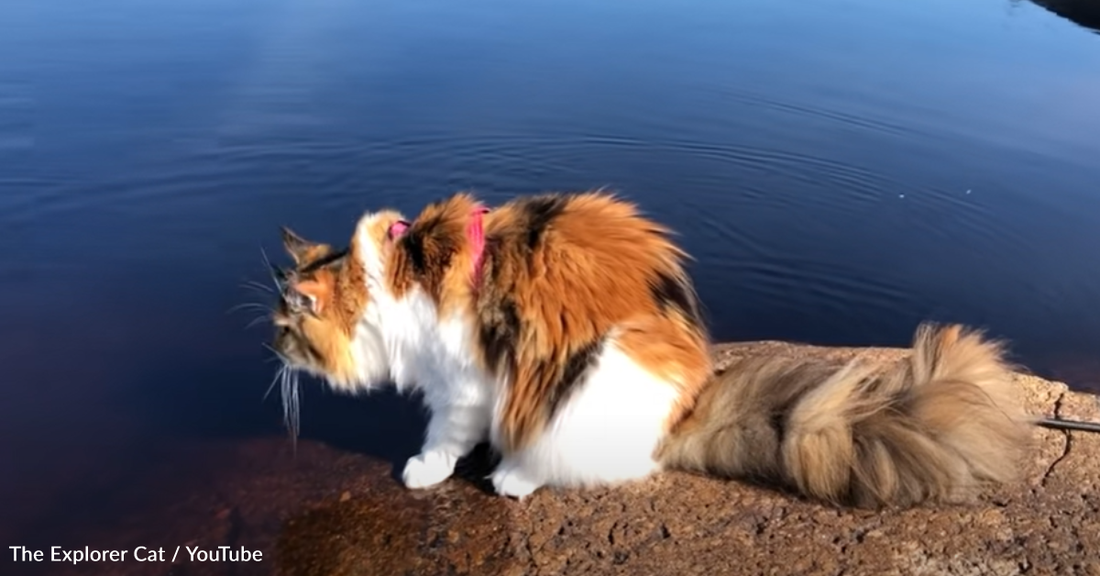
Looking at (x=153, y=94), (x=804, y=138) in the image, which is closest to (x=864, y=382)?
(x=804, y=138)

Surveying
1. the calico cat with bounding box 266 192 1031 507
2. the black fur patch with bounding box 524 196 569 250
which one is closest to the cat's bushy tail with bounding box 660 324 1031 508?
the calico cat with bounding box 266 192 1031 507

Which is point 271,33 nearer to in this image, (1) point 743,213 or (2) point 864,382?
(1) point 743,213

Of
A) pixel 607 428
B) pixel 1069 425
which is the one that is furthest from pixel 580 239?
pixel 1069 425

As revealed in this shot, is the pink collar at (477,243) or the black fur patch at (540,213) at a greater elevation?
the black fur patch at (540,213)

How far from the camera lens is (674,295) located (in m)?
3.07

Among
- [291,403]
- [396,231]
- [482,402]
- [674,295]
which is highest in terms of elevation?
[396,231]

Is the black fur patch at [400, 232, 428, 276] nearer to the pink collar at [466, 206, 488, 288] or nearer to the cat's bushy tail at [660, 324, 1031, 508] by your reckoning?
the pink collar at [466, 206, 488, 288]

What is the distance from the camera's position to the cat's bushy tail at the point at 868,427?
2.79 meters

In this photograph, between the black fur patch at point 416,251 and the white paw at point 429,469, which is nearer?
the black fur patch at point 416,251

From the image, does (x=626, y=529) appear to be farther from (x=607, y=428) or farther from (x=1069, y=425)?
(x=1069, y=425)

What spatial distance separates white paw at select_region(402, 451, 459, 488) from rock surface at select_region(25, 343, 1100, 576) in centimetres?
4

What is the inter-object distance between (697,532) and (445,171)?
375cm

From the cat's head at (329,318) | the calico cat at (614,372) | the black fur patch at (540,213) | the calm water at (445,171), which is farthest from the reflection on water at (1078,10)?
the cat's head at (329,318)

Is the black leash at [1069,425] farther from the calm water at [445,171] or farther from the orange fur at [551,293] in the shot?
the calm water at [445,171]
